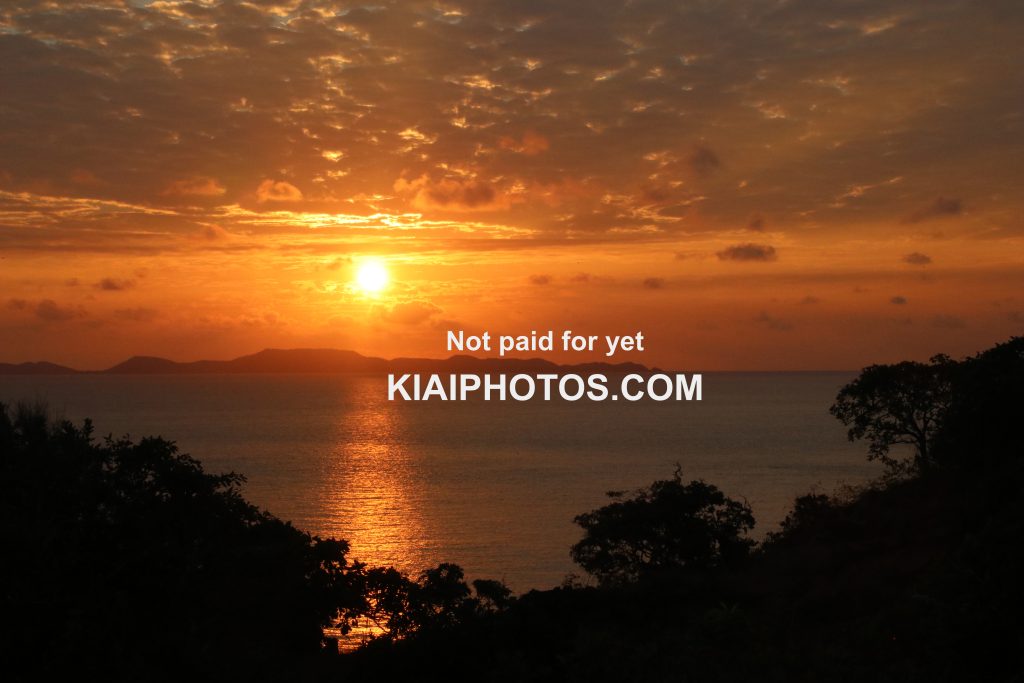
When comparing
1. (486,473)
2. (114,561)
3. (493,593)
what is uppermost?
(114,561)

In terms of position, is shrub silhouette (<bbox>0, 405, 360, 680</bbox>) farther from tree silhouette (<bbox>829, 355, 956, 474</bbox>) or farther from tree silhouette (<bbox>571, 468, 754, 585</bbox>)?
tree silhouette (<bbox>829, 355, 956, 474</bbox>)

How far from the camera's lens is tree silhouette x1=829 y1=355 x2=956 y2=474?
1934 inches

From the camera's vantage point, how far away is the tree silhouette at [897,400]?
4912 cm

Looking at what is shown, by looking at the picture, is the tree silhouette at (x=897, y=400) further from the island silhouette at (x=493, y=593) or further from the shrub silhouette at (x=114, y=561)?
the shrub silhouette at (x=114, y=561)

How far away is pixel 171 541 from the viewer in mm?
17984

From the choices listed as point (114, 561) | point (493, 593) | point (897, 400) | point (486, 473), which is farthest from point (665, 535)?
point (486, 473)

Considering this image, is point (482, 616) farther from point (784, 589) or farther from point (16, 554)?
point (16, 554)

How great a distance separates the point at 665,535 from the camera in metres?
40.7

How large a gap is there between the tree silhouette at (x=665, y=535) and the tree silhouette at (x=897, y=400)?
42.2ft

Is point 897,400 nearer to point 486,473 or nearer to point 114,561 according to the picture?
point 114,561

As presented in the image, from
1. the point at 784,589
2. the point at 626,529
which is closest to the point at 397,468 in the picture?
the point at 626,529

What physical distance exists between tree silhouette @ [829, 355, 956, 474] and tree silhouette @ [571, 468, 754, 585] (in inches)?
506

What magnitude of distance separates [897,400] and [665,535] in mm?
18694

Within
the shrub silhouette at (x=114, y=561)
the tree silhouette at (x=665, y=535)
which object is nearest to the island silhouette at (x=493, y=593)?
the shrub silhouette at (x=114, y=561)
